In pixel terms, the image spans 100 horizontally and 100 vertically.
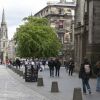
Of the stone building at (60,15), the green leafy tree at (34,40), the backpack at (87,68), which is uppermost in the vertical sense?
the stone building at (60,15)

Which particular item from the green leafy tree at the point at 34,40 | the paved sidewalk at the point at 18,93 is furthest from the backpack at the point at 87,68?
the green leafy tree at the point at 34,40

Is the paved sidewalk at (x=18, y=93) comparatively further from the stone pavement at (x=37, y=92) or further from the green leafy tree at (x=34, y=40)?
the green leafy tree at (x=34, y=40)

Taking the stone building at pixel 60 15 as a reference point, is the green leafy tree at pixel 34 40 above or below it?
below

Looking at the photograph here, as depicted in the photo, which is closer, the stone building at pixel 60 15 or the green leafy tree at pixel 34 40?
the green leafy tree at pixel 34 40

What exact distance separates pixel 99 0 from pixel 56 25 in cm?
9013

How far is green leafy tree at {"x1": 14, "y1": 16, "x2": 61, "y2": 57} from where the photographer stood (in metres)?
71.1

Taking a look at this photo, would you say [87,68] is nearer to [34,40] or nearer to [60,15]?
[34,40]

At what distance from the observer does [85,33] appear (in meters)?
51.0

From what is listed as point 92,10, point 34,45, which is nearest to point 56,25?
point 34,45

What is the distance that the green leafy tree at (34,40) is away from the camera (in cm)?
7106

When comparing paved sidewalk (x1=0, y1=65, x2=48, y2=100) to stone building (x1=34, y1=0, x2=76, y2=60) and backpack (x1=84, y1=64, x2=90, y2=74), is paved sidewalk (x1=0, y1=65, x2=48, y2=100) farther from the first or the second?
stone building (x1=34, y1=0, x2=76, y2=60)

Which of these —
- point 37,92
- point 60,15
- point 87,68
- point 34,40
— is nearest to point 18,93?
point 37,92

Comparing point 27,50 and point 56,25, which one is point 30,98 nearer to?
point 27,50

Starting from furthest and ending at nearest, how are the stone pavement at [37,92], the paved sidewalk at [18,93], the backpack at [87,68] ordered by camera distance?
the backpack at [87,68] → the stone pavement at [37,92] → the paved sidewalk at [18,93]
